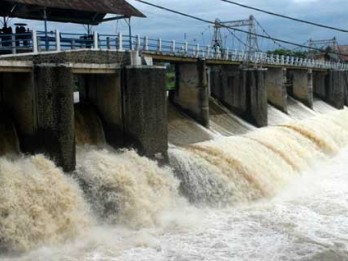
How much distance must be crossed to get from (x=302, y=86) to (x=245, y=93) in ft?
40.3

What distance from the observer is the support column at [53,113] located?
13.1 m

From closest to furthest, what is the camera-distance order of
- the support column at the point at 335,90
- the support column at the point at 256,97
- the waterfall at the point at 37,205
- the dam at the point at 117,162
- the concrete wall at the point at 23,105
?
the waterfall at the point at 37,205 → the dam at the point at 117,162 → the concrete wall at the point at 23,105 → the support column at the point at 256,97 → the support column at the point at 335,90

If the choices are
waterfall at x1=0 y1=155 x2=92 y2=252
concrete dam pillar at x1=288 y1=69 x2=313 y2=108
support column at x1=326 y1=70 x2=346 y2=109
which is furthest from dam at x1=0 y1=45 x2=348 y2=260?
support column at x1=326 y1=70 x2=346 y2=109

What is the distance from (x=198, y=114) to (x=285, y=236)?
9972 mm

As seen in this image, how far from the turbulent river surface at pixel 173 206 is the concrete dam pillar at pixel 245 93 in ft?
18.7

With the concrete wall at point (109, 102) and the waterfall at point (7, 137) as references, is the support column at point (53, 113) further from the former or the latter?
the concrete wall at point (109, 102)

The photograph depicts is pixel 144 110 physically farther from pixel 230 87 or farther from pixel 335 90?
pixel 335 90

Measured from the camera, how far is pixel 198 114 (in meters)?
22.3

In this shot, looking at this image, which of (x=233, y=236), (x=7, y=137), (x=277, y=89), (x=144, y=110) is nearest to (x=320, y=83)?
(x=277, y=89)

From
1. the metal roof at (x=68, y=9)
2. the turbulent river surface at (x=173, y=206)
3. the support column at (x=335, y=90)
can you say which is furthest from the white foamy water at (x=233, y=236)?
the support column at (x=335, y=90)

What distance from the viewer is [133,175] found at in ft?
47.4

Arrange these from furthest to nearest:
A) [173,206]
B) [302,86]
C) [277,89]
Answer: [302,86]
[277,89]
[173,206]

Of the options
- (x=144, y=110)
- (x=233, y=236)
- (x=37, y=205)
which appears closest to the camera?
(x=37, y=205)

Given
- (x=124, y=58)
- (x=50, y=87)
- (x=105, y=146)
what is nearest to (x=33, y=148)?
(x=50, y=87)
